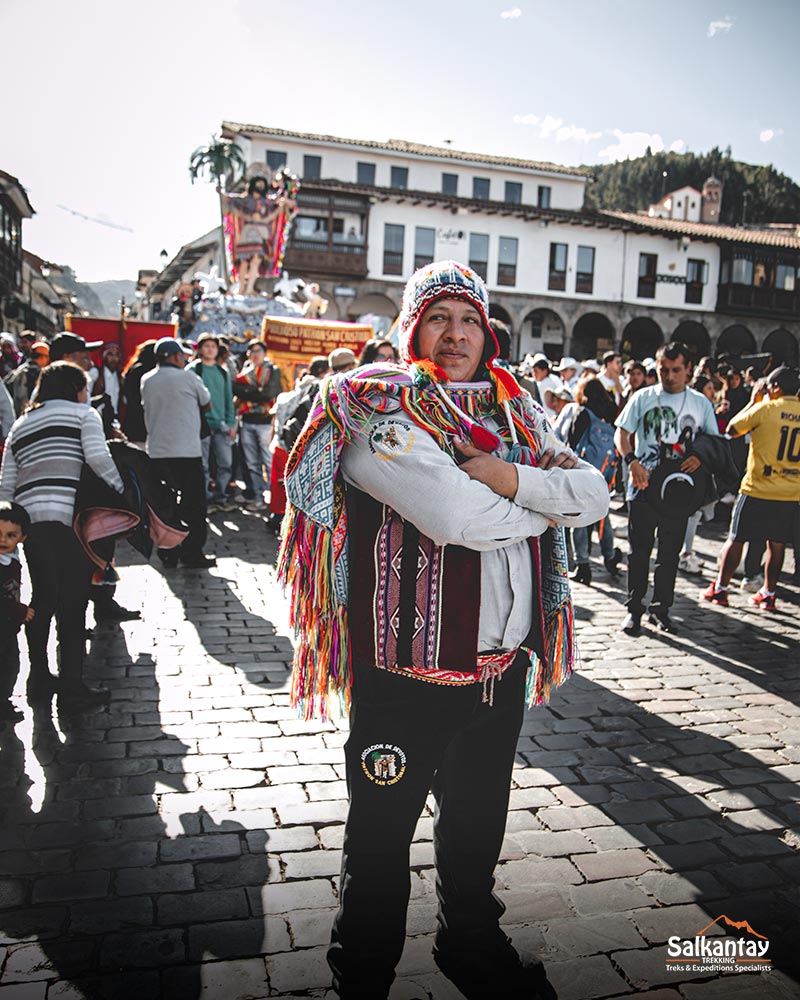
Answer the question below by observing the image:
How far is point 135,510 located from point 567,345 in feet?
128

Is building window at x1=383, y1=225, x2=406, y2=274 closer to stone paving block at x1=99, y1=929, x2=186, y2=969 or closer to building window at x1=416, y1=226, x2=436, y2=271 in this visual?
building window at x1=416, y1=226, x2=436, y2=271

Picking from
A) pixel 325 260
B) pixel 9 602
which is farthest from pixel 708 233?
pixel 9 602

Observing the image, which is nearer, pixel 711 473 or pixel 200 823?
pixel 200 823

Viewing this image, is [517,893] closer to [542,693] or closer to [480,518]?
[542,693]

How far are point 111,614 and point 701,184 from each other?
70.4 meters

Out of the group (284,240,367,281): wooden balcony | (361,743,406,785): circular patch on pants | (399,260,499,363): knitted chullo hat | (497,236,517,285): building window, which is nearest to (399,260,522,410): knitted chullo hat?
(399,260,499,363): knitted chullo hat

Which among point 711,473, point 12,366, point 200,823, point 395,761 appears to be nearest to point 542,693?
point 395,761

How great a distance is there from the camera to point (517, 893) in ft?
9.36

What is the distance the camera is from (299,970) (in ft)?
7.96

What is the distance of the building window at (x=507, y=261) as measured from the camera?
133ft

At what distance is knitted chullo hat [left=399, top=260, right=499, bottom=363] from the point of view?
2238mm

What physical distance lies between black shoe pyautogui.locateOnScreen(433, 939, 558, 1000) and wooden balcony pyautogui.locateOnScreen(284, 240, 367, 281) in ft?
119

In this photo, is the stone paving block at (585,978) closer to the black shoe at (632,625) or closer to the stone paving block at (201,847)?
the stone paving block at (201,847)

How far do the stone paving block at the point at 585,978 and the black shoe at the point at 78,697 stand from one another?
281 centimetres
